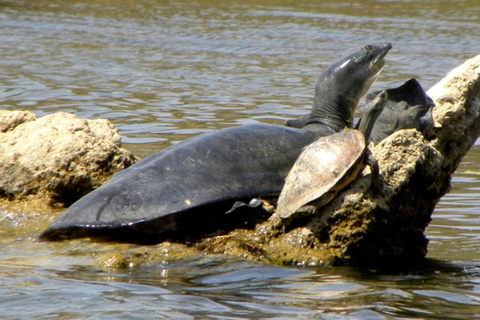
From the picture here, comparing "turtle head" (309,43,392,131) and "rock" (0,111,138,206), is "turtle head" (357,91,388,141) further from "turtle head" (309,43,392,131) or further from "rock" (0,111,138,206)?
"rock" (0,111,138,206)

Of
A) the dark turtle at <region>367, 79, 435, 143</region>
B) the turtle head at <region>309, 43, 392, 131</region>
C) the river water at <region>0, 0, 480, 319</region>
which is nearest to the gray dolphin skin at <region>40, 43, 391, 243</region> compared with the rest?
the river water at <region>0, 0, 480, 319</region>

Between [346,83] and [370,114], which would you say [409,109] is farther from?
[346,83]

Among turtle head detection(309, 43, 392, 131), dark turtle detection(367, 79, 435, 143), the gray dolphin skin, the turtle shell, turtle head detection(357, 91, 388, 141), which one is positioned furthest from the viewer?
turtle head detection(309, 43, 392, 131)

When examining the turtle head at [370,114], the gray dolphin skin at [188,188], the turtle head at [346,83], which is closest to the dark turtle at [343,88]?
the turtle head at [346,83]

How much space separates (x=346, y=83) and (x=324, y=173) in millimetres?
1412

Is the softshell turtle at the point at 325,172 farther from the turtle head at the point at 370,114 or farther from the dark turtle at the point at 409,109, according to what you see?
the dark turtle at the point at 409,109

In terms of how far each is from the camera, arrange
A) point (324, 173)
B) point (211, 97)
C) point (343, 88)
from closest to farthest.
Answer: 1. point (324, 173)
2. point (343, 88)
3. point (211, 97)

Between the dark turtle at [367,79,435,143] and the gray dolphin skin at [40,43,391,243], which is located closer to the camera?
the gray dolphin skin at [40,43,391,243]

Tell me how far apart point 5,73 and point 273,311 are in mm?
7738

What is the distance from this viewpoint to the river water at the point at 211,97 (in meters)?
2.85

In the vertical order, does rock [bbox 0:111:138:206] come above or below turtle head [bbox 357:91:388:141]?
below

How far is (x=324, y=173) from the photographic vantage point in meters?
3.47

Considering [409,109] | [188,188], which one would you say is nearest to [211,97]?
[409,109]

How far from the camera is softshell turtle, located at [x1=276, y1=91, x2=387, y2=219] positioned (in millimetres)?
3436
